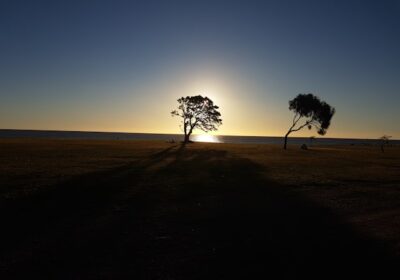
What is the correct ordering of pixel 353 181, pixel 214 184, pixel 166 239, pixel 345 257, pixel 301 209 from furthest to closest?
pixel 353 181
pixel 214 184
pixel 301 209
pixel 166 239
pixel 345 257

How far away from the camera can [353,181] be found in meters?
23.5

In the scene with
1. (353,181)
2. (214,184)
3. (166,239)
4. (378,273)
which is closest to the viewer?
(378,273)

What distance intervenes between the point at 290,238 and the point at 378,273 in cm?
274

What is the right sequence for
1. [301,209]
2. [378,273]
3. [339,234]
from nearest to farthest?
[378,273]
[339,234]
[301,209]

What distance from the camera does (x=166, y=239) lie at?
1002cm

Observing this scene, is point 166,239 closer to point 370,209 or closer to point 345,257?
point 345,257

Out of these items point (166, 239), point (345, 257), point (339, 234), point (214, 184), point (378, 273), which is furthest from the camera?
point (214, 184)

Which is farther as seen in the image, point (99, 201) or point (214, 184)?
point (214, 184)

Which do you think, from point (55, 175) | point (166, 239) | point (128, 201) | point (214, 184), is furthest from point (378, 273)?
point (55, 175)

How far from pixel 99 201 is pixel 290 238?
7.86 meters

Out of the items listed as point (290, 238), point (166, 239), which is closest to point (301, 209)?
point (290, 238)

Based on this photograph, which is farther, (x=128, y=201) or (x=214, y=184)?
(x=214, y=184)

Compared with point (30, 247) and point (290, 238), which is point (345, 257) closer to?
point (290, 238)

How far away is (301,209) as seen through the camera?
1439cm
